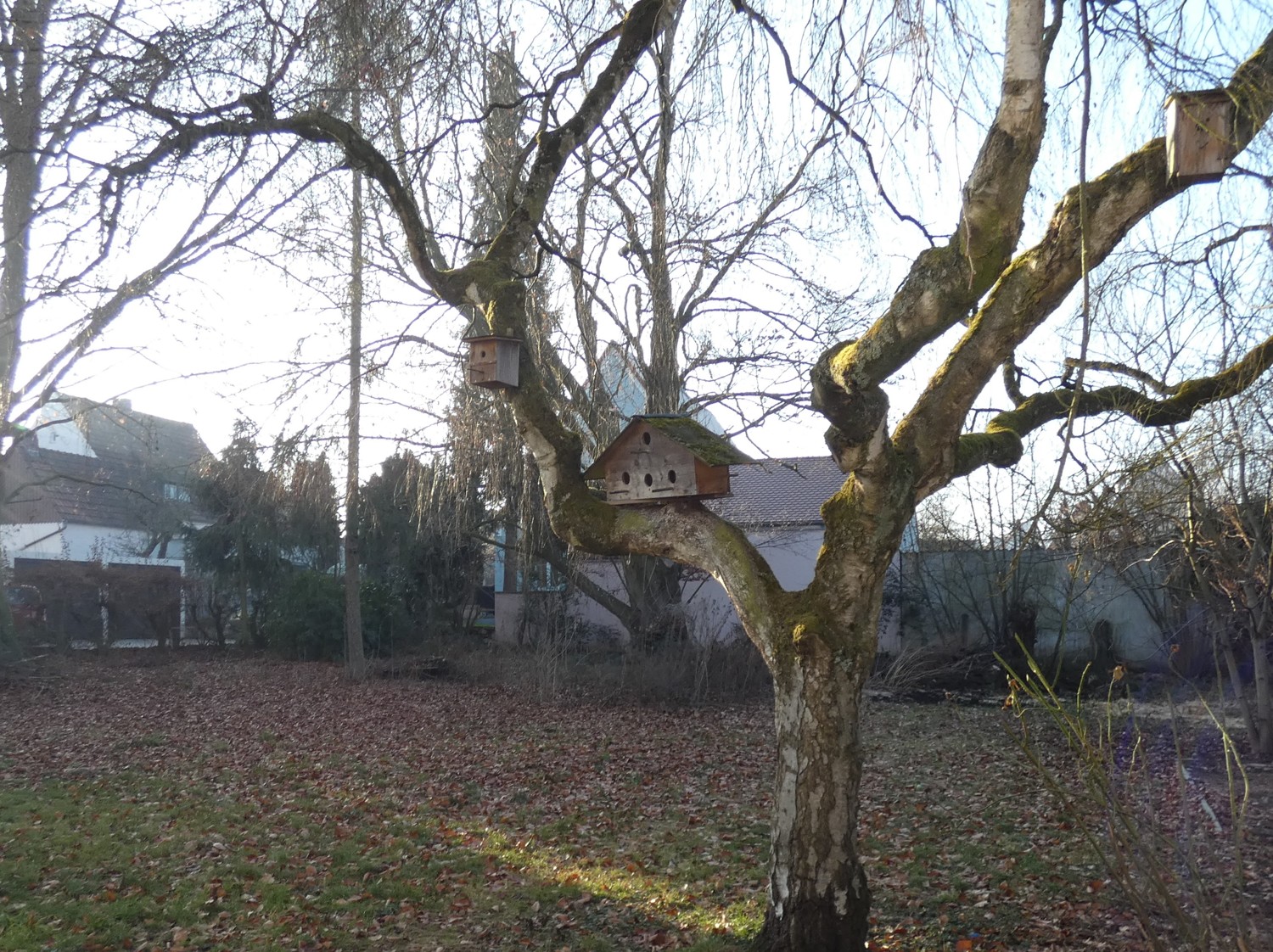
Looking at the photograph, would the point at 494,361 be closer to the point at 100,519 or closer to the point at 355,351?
the point at 355,351

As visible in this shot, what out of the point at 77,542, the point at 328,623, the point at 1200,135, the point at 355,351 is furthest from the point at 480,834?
Answer: the point at 77,542

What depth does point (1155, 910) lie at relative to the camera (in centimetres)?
559

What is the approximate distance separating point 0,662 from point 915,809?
14300mm

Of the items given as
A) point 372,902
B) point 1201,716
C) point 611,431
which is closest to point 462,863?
point 372,902

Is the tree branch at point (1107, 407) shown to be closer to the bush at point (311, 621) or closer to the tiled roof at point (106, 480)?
the bush at point (311, 621)

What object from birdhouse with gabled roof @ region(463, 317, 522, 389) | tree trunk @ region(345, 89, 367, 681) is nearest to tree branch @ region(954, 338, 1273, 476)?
birdhouse with gabled roof @ region(463, 317, 522, 389)

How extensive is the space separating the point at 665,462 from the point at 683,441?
0.14 meters

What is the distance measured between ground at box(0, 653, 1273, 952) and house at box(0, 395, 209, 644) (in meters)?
5.51

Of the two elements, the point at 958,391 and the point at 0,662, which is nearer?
the point at 958,391

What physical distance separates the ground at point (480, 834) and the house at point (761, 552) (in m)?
4.12

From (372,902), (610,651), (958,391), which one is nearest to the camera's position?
(958,391)

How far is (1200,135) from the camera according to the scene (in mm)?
3691

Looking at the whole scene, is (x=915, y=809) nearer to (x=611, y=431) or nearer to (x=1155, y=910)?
(x=1155, y=910)

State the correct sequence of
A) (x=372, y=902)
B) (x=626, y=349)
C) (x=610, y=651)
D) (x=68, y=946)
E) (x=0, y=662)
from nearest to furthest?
(x=68, y=946)
(x=372, y=902)
(x=626, y=349)
(x=0, y=662)
(x=610, y=651)
